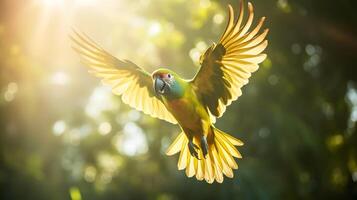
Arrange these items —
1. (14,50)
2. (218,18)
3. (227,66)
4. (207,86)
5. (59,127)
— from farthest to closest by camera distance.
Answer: (59,127), (14,50), (218,18), (227,66), (207,86)

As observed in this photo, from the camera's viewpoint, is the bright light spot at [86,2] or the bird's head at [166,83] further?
the bright light spot at [86,2]

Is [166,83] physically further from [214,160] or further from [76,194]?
[76,194]

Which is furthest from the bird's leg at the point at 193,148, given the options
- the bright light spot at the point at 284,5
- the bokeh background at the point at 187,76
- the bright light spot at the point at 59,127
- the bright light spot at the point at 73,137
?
the bright light spot at the point at 73,137

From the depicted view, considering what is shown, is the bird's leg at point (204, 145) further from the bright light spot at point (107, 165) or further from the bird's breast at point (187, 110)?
the bright light spot at point (107, 165)

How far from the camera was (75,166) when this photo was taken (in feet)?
34.4

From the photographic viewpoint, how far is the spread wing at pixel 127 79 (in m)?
2.24

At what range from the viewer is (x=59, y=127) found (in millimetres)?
8875

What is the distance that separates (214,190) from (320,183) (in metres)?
2.08

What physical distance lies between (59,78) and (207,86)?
6861mm

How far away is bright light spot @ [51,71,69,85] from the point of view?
338 inches

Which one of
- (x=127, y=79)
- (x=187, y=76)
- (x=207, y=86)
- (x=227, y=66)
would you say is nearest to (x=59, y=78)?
(x=187, y=76)

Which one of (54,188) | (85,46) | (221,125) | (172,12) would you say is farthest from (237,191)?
(85,46)

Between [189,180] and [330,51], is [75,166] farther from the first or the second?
[330,51]

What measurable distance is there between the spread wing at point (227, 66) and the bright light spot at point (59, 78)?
6.40m
